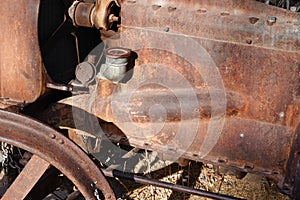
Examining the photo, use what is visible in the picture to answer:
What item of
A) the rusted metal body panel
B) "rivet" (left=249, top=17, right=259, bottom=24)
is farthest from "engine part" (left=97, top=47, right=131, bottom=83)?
"rivet" (left=249, top=17, right=259, bottom=24)

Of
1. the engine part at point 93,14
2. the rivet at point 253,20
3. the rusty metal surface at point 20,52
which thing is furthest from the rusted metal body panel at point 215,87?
the rusty metal surface at point 20,52

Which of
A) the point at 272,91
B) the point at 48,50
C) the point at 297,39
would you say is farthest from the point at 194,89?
the point at 48,50

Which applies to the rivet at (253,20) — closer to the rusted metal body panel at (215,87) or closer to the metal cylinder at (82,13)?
the rusted metal body panel at (215,87)

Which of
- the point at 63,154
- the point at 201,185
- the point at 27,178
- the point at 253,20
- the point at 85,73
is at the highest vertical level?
the point at 253,20

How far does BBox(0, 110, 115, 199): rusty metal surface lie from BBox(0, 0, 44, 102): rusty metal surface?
28 cm

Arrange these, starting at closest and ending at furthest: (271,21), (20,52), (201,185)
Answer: (271,21), (20,52), (201,185)

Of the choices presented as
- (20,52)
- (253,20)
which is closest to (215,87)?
(253,20)

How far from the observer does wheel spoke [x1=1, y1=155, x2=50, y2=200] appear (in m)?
2.12

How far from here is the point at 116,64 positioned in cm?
223

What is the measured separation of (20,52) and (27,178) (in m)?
0.63

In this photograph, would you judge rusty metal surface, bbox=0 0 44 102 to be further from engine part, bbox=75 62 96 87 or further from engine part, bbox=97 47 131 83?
engine part, bbox=97 47 131 83

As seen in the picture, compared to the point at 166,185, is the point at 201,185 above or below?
below

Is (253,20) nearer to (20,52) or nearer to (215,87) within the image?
(215,87)

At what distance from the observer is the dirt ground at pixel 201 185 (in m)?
3.34
